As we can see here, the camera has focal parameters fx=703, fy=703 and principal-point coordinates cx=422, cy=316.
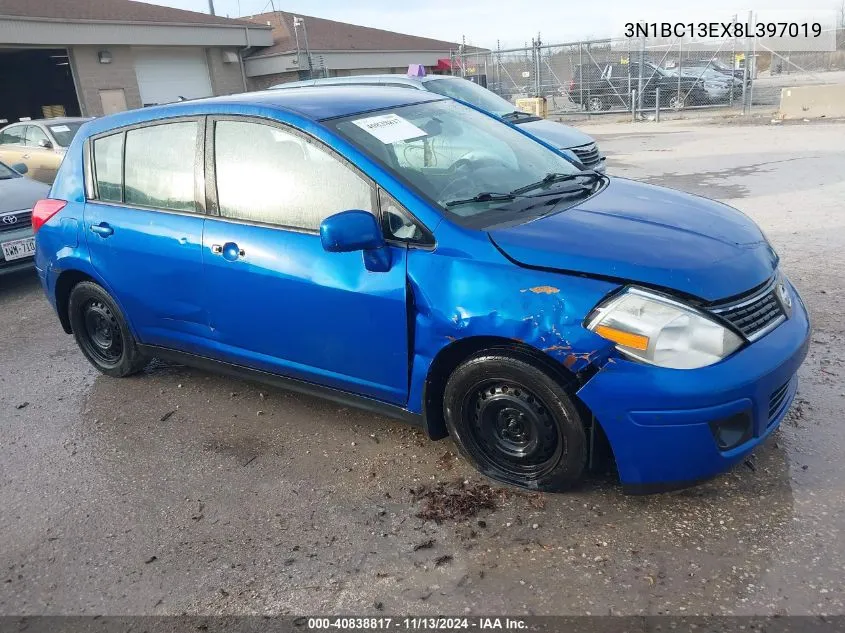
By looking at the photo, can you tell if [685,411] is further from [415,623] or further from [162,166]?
[162,166]

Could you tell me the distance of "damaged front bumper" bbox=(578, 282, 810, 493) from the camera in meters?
2.55

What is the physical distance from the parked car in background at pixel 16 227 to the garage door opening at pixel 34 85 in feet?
57.4

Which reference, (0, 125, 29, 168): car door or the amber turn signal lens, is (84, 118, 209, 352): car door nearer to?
the amber turn signal lens

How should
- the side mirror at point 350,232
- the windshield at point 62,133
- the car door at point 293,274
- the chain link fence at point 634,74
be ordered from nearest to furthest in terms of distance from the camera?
the side mirror at point 350,232 < the car door at point 293,274 < the windshield at point 62,133 < the chain link fence at point 634,74

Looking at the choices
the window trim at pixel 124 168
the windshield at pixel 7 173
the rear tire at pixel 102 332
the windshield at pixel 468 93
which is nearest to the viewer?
the window trim at pixel 124 168

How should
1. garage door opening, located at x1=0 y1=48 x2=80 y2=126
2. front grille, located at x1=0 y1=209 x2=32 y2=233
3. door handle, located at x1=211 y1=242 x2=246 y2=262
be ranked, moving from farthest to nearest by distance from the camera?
1. garage door opening, located at x1=0 y1=48 x2=80 y2=126
2. front grille, located at x1=0 y1=209 x2=32 y2=233
3. door handle, located at x1=211 y1=242 x2=246 y2=262

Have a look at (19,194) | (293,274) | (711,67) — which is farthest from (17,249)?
(711,67)

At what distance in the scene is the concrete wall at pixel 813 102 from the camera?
15.9m

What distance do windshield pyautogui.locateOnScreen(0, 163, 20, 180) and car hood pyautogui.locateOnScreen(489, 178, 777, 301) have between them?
23.5 ft

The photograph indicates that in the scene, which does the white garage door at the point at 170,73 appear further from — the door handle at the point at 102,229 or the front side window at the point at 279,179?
the front side window at the point at 279,179

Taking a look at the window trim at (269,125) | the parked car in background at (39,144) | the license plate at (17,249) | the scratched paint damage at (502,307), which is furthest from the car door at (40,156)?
the scratched paint damage at (502,307)

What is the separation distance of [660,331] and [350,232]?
1.29 m

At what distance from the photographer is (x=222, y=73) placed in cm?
2692

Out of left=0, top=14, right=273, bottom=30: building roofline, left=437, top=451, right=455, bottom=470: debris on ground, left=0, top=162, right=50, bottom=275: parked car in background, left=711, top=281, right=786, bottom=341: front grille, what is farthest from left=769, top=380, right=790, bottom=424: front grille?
left=0, top=14, right=273, bottom=30: building roofline
